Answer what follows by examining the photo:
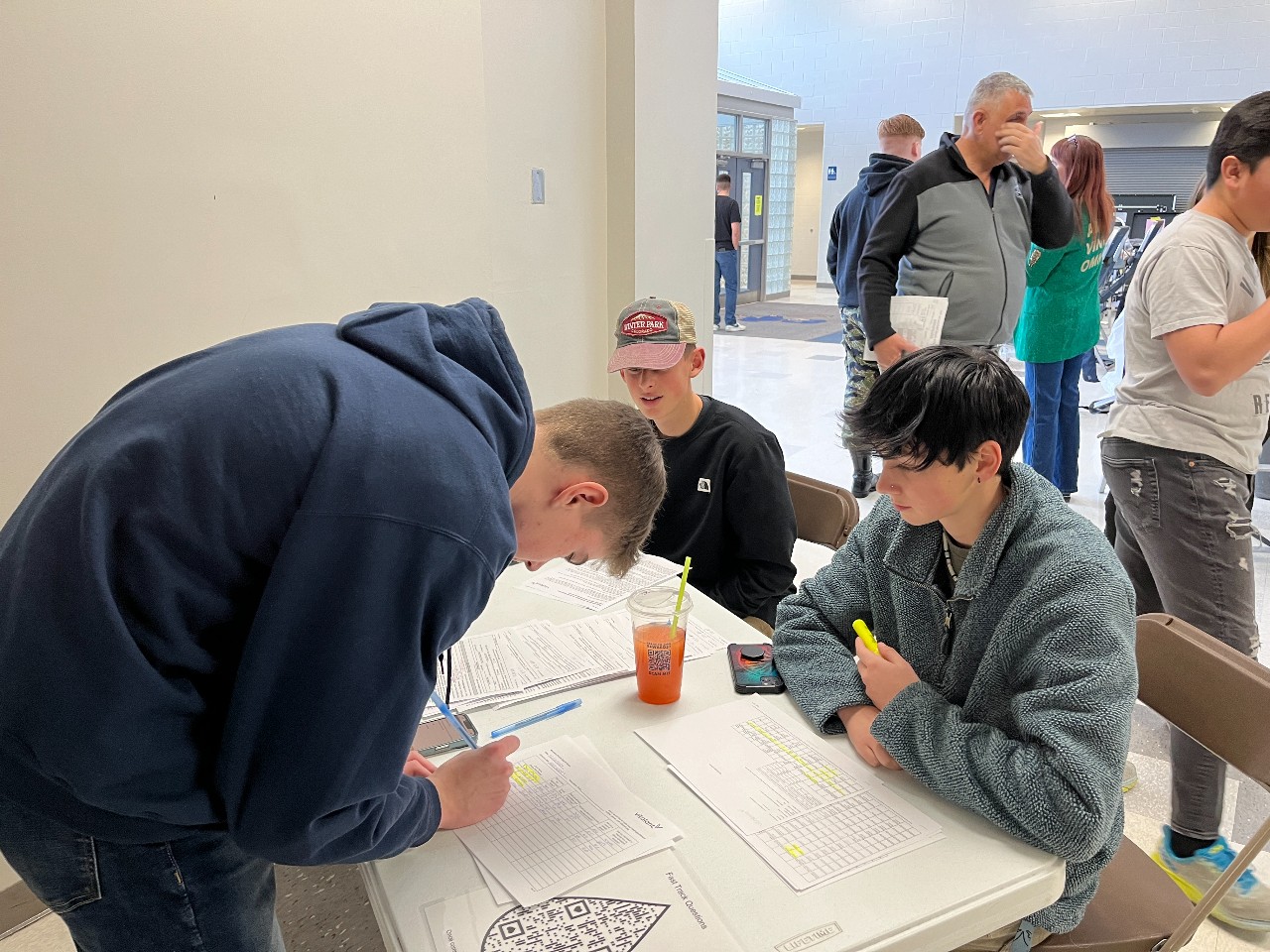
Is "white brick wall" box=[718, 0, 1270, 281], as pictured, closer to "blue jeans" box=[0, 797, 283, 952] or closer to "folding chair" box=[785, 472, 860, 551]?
"folding chair" box=[785, 472, 860, 551]

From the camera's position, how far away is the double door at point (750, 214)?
1052cm

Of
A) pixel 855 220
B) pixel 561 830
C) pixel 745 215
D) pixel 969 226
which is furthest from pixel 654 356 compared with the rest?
pixel 745 215

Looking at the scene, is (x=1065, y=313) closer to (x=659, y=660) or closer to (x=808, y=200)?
(x=659, y=660)

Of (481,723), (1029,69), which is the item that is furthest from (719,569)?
(1029,69)

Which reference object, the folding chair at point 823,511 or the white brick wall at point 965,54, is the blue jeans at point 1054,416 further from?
the white brick wall at point 965,54

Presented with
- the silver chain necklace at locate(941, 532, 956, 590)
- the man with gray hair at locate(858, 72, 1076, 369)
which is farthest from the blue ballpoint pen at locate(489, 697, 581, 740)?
the man with gray hair at locate(858, 72, 1076, 369)

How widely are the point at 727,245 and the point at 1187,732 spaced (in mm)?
8178

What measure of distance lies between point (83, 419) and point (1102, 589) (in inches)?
78.1

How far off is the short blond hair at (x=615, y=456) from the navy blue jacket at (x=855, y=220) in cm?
267


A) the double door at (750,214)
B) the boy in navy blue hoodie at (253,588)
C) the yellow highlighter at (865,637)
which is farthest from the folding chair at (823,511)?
the double door at (750,214)

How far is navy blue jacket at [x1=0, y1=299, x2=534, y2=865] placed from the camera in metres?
0.68

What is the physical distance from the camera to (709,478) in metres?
1.87

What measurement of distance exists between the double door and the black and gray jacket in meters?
7.75

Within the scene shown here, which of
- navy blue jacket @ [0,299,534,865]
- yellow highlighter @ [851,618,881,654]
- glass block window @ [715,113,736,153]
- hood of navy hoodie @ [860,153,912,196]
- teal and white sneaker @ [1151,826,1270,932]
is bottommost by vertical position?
teal and white sneaker @ [1151,826,1270,932]
